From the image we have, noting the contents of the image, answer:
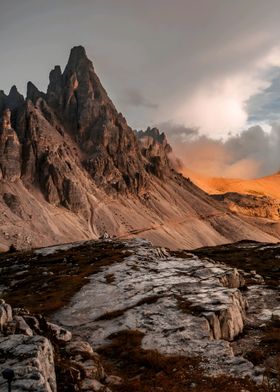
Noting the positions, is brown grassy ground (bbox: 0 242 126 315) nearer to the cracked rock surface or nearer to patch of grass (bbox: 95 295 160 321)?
the cracked rock surface

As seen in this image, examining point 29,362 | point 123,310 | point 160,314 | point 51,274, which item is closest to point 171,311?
point 160,314

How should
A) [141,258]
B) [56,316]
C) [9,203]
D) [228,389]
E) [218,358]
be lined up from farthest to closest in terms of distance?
[9,203] < [141,258] < [56,316] < [218,358] < [228,389]

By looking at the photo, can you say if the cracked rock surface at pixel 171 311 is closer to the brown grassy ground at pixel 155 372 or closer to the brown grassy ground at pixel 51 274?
the brown grassy ground at pixel 155 372

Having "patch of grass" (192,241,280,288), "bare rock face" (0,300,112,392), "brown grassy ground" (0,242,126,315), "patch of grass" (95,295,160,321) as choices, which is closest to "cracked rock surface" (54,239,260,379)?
"patch of grass" (95,295,160,321)

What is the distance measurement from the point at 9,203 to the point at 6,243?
107ft

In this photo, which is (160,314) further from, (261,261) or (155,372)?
(261,261)

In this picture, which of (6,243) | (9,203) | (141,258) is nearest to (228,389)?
(141,258)

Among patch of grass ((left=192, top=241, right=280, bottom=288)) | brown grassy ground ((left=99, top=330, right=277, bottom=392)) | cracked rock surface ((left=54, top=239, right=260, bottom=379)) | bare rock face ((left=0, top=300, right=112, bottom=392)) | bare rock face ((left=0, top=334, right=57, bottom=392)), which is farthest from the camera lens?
patch of grass ((left=192, top=241, right=280, bottom=288))

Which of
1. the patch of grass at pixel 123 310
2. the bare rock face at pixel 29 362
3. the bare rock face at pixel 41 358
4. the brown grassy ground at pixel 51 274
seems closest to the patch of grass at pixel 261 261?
the brown grassy ground at pixel 51 274

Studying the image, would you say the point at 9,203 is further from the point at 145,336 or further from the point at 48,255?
the point at 145,336

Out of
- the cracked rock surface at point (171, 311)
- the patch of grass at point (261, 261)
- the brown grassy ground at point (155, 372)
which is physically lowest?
the brown grassy ground at point (155, 372)

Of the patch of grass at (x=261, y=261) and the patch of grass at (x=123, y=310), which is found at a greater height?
the patch of grass at (x=261, y=261)

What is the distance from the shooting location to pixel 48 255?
81.1 m

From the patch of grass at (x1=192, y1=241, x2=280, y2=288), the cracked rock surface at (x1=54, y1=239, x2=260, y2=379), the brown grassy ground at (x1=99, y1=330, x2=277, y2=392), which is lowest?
the brown grassy ground at (x1=99, y1=330, x2=277, y2=392)
